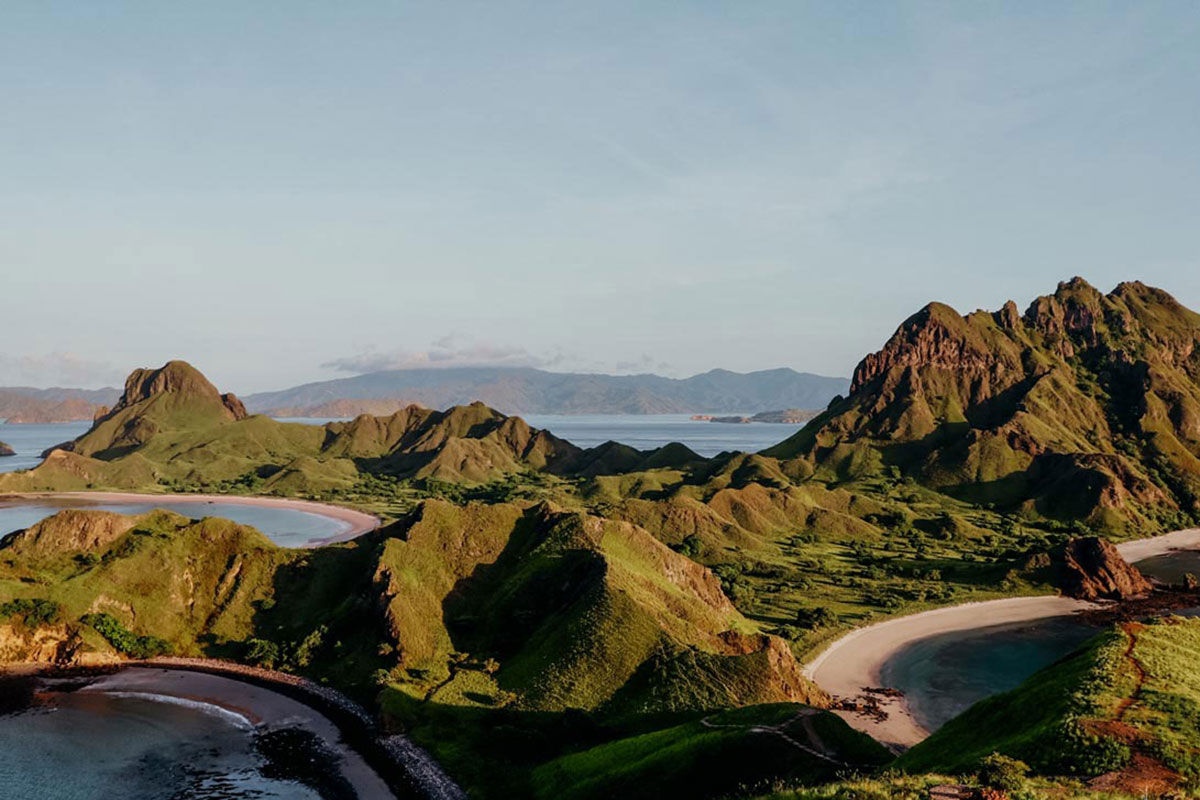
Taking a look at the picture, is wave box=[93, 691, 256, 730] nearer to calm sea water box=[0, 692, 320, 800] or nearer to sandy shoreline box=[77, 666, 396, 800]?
sandy shoreline box=[77, 666, 396, 800]

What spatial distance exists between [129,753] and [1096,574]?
170716 mm

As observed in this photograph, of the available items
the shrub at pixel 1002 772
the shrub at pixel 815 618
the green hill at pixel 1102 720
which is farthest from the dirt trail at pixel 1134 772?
the shrub at pixel 815 618

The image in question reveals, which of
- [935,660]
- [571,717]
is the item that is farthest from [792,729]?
[935,660]

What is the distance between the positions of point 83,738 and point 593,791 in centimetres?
5753

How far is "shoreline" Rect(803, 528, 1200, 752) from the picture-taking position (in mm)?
88875

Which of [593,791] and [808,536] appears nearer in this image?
[593,791]

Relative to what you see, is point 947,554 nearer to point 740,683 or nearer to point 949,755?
point 740,683

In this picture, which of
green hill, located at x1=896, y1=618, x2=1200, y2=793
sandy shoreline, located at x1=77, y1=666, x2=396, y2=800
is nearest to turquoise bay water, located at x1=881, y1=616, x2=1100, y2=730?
green hill, located at x1=896, y1=618, x2=1200, y2=793

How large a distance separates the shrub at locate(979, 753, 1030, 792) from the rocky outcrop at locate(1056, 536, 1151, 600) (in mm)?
131033

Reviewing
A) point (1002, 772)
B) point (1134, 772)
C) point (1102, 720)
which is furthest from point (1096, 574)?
point (1002, 772)

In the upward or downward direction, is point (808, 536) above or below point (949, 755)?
below

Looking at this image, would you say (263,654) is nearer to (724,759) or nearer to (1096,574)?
(724,759)

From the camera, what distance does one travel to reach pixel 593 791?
6016cm

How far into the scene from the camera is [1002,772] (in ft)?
130
